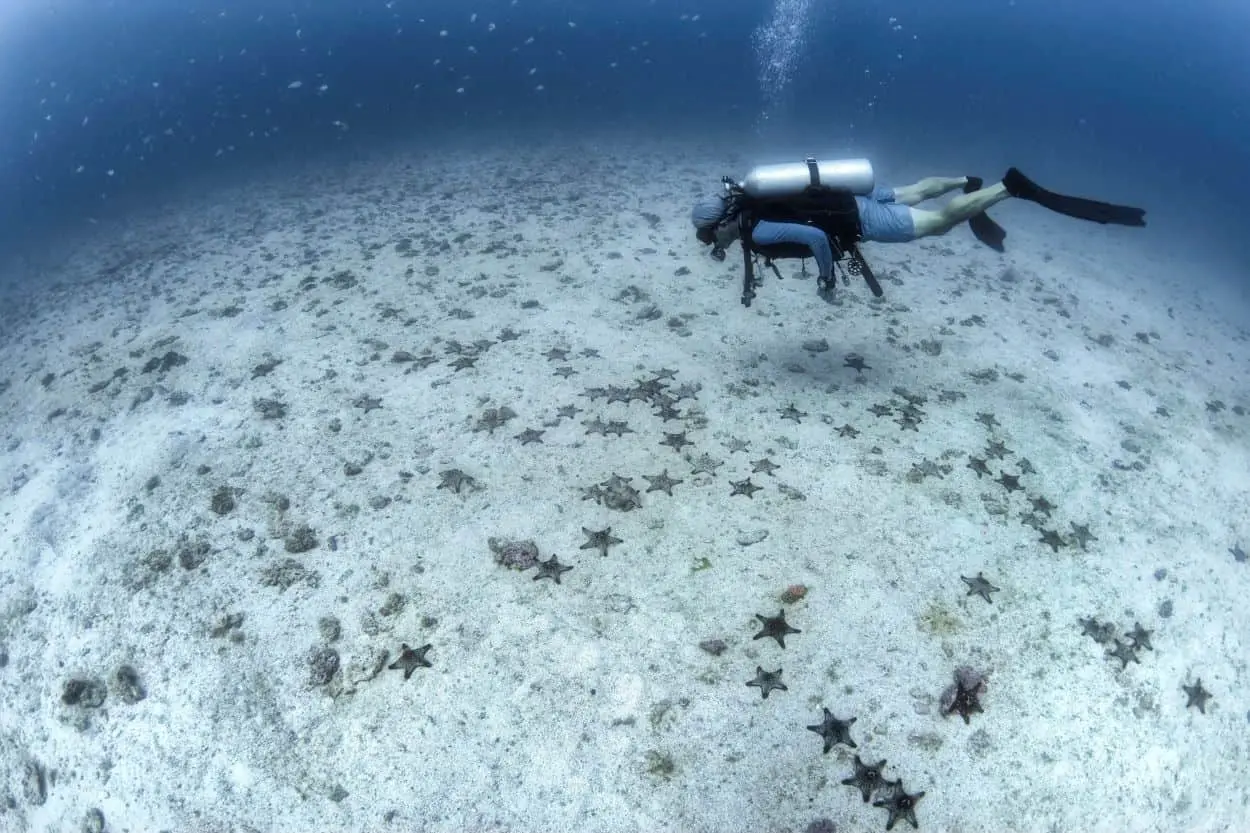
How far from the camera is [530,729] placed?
5996 mm

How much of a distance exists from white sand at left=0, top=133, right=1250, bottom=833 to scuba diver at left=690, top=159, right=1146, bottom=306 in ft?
9.10

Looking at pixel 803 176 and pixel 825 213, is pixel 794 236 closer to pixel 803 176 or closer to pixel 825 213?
pixel 825 213

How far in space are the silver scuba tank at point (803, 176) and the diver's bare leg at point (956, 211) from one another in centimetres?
100

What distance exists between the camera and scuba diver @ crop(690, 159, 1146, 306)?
7559 mm

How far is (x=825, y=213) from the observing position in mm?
7688

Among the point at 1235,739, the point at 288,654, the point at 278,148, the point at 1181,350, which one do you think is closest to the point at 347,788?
the point at 288,654

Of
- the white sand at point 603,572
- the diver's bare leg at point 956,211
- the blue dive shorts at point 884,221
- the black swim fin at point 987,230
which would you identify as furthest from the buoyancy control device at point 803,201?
the white sand at point 603,572

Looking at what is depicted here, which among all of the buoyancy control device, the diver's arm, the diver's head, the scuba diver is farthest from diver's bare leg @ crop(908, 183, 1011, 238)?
the diver's head

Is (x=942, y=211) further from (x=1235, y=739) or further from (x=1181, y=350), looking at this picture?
(x=1181, y=350)

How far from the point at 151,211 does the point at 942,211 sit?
3003 centimetres

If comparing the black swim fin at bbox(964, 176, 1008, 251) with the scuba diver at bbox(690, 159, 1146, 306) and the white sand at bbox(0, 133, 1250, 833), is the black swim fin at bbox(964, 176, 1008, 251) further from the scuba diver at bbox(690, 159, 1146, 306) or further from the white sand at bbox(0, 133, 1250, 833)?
the white sand at bbox(0, 133, 1250, 833)

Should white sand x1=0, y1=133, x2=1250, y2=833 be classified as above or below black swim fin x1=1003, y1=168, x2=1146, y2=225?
below

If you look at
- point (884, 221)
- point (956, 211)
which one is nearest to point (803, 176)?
point (884, 221)

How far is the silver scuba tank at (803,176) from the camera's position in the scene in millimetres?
7566
